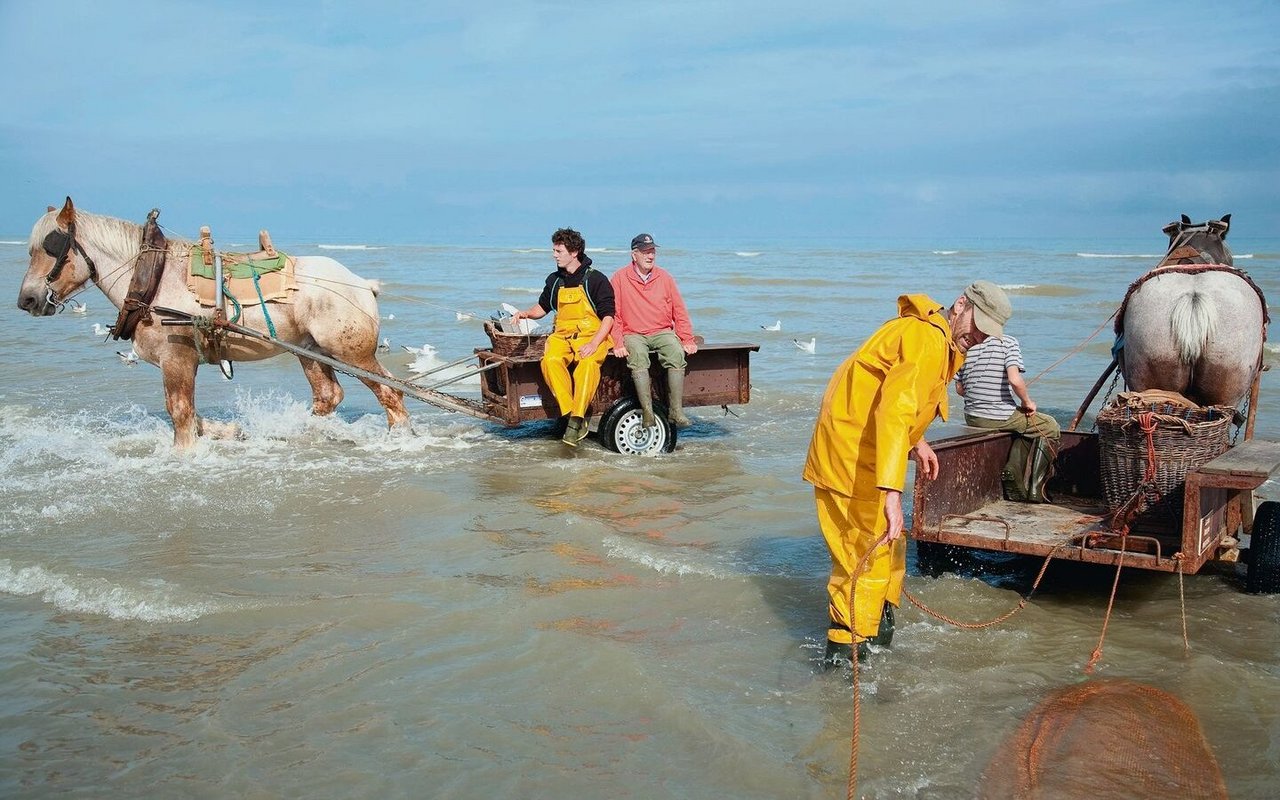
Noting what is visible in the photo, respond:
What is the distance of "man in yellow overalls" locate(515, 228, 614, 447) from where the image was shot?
30.4 ft

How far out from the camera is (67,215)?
929cm

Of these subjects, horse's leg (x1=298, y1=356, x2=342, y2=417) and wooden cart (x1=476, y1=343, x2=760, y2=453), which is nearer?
wooden cart (x1=476, y1=343, x2=760, y2=453)

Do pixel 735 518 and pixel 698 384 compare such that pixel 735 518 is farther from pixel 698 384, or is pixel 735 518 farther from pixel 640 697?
pixel 640 697

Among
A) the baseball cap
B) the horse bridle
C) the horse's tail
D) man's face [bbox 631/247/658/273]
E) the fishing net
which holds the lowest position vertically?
the fishing net

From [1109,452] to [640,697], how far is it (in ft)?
9.97

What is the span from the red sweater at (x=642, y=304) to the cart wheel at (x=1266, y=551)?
4.76 meters

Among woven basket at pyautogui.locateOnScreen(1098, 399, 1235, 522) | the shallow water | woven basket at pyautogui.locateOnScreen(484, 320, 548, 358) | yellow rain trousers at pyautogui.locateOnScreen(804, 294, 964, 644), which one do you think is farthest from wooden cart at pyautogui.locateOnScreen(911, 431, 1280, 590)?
woven basket at pyautogui.locateOnScreen(484, 320, 548, 358)

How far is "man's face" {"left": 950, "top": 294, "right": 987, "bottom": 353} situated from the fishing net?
5.34 feet

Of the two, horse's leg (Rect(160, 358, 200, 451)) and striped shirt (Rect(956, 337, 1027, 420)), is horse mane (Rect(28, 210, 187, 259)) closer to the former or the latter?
horse's leg (Rect(160, 358, 200, 451))

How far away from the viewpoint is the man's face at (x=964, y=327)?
4.92m

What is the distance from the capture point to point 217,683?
499cm

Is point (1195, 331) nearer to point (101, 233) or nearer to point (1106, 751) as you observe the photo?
point (1106, 751)

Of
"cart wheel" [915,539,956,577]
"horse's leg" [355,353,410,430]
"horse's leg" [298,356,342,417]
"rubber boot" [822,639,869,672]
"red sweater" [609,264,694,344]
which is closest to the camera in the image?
"rubber boot" [822,639,869,672]

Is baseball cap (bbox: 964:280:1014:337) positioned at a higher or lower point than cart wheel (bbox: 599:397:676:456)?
higher
